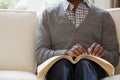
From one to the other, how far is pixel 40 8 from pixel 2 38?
735mm

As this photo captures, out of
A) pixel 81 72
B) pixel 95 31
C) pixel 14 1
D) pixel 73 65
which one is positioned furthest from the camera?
pixel 14 1

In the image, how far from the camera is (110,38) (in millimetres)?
2213

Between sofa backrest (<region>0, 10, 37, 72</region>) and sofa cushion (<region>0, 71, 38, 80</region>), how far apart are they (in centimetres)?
12

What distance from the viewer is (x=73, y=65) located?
183 cm

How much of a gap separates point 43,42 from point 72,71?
1.55ft

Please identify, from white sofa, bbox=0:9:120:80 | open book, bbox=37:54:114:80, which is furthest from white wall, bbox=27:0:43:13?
open book, bbox=37:54:114:80

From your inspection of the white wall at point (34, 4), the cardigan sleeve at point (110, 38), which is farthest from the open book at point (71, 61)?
the white wall at point (34, 4)

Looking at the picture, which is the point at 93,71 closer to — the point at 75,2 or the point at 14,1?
the point at 75,2

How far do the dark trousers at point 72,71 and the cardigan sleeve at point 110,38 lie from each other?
15.2 inches

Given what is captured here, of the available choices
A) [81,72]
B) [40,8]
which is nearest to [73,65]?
[81,72]

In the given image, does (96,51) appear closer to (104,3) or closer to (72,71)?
(72,71)

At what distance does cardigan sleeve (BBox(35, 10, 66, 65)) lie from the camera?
2.10 metres

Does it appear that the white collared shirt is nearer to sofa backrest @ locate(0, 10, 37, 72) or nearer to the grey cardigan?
the grey cardigan

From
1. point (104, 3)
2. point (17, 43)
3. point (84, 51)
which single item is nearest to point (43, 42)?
point (17, 43)
